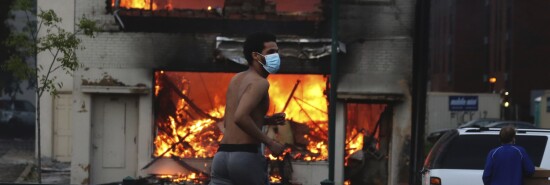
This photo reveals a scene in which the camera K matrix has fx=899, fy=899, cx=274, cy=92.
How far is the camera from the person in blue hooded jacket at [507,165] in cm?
973

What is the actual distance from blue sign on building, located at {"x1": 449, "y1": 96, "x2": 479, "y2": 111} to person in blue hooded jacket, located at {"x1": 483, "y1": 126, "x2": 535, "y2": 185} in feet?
95.2

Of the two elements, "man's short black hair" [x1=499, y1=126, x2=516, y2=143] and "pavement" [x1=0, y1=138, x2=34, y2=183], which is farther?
"pavement" [x1=0, y1=138, x2=34, y2=183]

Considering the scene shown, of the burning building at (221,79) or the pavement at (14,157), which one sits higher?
the burning building at (221,79)

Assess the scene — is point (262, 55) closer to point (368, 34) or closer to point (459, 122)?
point (368, 34)

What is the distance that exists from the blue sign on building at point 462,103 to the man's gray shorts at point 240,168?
33.3 m

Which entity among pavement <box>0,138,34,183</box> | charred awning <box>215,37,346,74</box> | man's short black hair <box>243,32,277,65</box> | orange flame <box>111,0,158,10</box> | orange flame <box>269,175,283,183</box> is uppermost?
orange flame <box>111,0,158,10</box>

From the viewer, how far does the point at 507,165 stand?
9.73 m

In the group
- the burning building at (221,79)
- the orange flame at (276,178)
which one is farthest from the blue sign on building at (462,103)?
the orange flame at (276,178)

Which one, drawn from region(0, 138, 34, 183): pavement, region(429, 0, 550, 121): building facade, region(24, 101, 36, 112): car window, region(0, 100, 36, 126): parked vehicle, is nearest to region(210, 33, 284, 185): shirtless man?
region(0, 138, 34, 183): pavement

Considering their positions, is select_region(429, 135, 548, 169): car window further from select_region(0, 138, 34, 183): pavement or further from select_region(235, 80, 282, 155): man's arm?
select_region(0, 138, 34, 183): pavement

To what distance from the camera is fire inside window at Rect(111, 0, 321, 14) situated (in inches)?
703

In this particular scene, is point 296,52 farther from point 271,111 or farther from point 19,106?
point 19,106

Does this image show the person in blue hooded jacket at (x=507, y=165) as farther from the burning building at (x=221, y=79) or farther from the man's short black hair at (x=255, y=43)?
the burning building at (x=221, y=79)

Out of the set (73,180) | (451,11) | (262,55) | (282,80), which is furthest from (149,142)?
(451,11)
